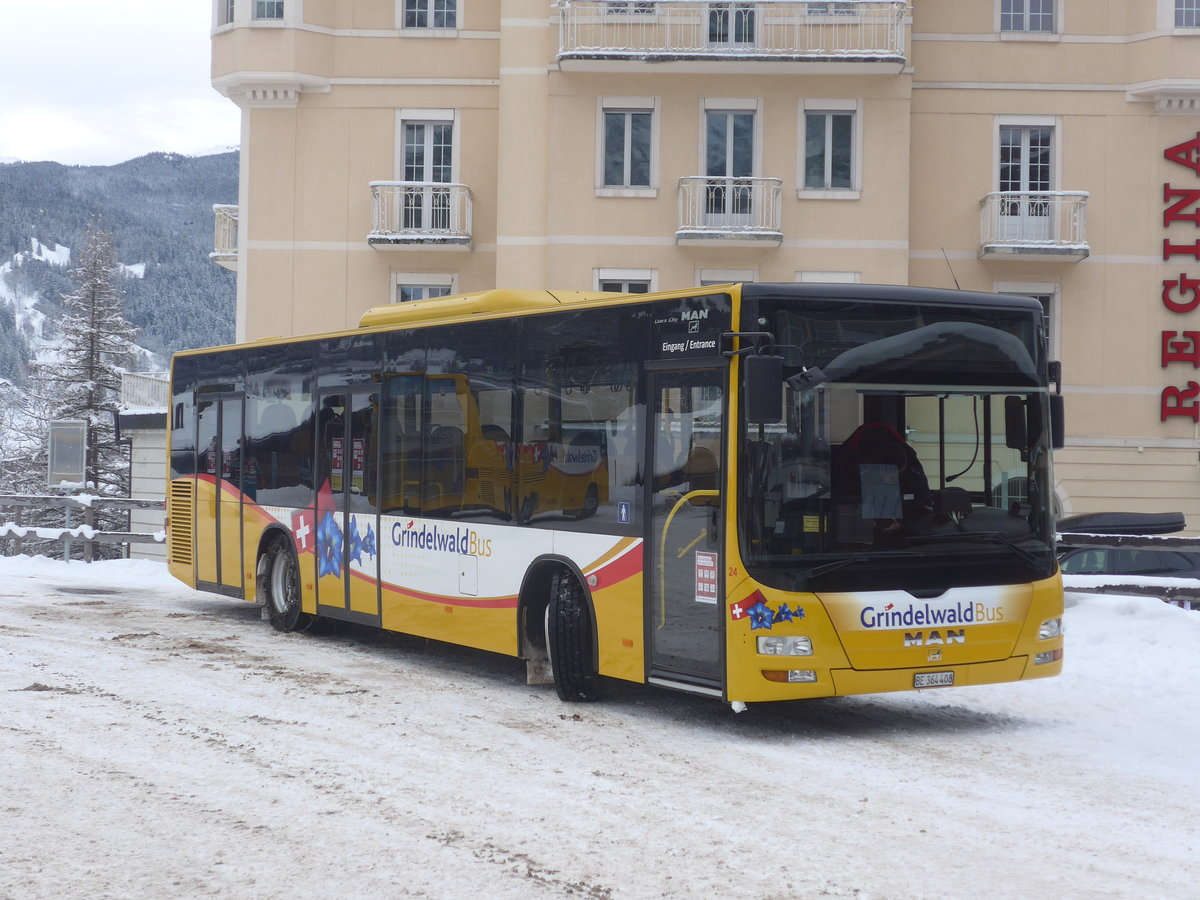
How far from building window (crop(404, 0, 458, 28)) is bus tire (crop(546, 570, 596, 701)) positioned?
78.5 feet

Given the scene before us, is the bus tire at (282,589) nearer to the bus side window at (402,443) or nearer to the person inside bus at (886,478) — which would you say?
the bus side window at (402,443)

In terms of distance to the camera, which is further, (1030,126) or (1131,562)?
(1030,126)

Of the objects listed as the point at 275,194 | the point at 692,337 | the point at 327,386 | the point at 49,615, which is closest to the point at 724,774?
the point at 692,337

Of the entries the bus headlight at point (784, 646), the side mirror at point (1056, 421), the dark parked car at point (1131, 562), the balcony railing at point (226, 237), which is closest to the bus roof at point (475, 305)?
the bus headlight at point (784, 646)

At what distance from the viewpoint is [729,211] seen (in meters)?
30.0

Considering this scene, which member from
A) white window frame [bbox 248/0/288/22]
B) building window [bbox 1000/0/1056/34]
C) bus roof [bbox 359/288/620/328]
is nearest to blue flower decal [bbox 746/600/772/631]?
bus roof [bbox 359/288/620/328]

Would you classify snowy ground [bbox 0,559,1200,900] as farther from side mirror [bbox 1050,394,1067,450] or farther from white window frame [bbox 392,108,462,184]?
white window frame [bbox 392,108,462,184]

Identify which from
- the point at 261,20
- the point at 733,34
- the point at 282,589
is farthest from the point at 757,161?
the point at 282,589

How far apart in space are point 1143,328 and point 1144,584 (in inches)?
683

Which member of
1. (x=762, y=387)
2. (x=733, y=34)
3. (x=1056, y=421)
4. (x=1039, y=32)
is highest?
(x=1039, y=32)

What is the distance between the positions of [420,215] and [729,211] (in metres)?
6.63

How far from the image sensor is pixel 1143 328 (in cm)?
3109

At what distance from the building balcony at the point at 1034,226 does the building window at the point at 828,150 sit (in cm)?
297

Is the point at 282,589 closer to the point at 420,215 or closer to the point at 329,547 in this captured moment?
the point at 329,547
